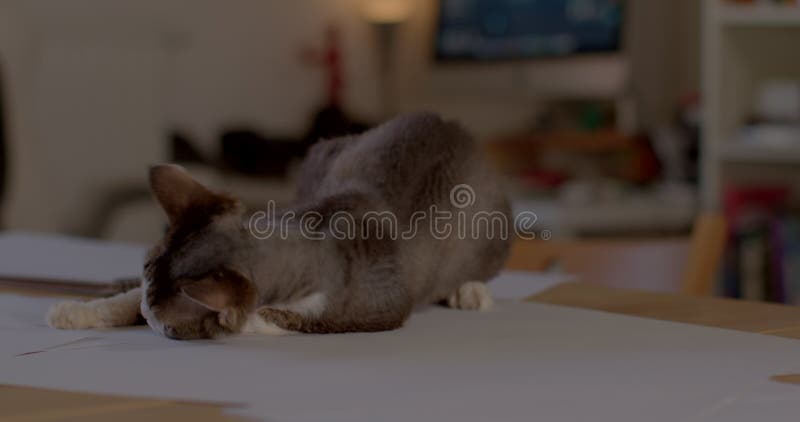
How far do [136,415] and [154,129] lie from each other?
2.57 m

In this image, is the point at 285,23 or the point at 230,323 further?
the point at 285,23

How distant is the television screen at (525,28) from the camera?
10.1ft

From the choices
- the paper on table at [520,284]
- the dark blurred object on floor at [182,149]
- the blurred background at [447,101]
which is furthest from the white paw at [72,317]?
the dark blurred object on floor at [182,149]

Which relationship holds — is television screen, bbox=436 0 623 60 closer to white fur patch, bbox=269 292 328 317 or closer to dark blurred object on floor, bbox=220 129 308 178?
dark blurred object on floor, bbox=220 129 308 178

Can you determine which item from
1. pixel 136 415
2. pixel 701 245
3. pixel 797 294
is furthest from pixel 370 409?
pixel 797 294

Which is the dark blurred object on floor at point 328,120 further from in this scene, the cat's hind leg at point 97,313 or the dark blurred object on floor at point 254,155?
the cat's hind leg at point 97,313

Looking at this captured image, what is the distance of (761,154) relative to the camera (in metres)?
2.26

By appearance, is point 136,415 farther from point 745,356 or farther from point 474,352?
point 745,356

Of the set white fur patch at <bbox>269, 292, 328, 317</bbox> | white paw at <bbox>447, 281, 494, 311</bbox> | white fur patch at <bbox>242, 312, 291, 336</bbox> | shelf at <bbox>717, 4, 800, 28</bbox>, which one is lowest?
white paw at <bbox>447, 281, 494, 311</bbox>

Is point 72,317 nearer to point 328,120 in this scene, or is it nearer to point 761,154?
point 761,154

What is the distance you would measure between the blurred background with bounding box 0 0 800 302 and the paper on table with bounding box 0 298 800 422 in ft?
4.64

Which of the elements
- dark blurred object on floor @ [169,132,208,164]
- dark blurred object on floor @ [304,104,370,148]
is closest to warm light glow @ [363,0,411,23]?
dark blurred object on floor @ [304,104,370,148]

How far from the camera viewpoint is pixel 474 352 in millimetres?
729

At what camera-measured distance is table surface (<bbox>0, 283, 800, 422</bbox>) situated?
0.57 m
